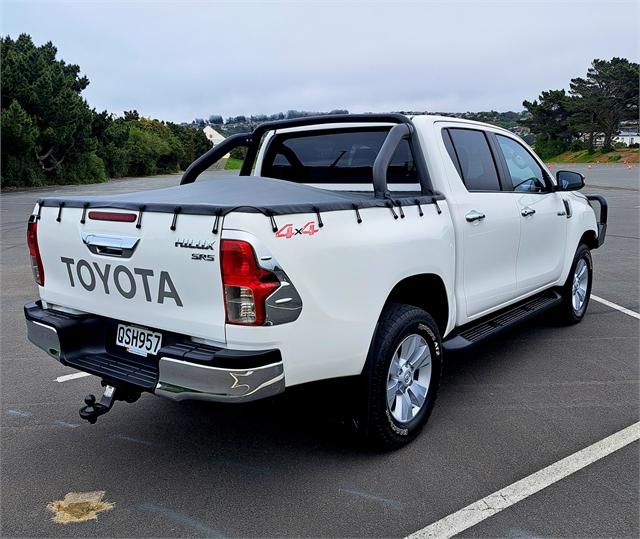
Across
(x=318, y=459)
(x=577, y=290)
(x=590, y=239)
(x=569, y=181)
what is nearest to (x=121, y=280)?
(x=318, y=459)

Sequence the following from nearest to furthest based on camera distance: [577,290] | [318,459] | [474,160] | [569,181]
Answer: [318,459]
[474,160]
[569,181]
[577,290]

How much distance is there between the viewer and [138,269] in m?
3.18

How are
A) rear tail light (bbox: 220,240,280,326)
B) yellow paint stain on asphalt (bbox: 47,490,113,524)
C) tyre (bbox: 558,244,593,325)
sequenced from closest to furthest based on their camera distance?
1. rear tail light (bbox: 220,240,280,326)
2. yellow paint stain on asphalt (bbox: 47,490,113,524)
3. tyre (bbox: 558,244,593,325)

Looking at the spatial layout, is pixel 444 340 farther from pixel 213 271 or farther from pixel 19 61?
pixel 19 61

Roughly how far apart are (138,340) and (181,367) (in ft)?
1.80

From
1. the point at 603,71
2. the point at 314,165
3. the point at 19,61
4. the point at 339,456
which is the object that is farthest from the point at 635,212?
the point at 603,71

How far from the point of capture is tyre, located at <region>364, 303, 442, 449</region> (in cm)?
345

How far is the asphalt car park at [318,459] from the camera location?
3020mm

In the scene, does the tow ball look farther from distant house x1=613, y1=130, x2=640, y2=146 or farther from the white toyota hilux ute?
distant house x1=613, y1=130, x2=640, y2=146

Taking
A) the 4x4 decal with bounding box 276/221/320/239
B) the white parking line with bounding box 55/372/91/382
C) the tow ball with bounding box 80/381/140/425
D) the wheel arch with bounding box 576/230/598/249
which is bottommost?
the white parking line with bounding box 55/372/91/382

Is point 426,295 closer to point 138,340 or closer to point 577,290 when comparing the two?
point 138,340

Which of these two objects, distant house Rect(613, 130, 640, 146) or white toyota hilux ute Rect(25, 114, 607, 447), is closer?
white toyota hilux ute Rect(25, 114, 607, 447)

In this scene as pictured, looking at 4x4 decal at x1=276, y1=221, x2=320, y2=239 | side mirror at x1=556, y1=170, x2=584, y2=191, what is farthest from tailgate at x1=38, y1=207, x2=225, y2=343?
side mirror at x1=556, y1=170, x2=584, y2=191

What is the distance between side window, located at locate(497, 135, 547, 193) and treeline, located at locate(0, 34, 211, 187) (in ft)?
94.4
